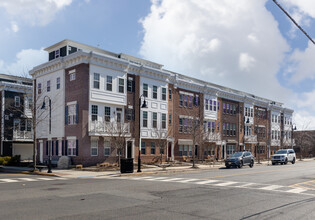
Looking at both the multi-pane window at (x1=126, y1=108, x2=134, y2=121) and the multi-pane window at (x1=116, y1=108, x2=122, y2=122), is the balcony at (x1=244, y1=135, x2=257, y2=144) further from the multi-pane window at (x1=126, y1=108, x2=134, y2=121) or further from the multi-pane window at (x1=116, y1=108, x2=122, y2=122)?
the multi-pane window at (x1=116, y1=108, x2=122, y2=122)

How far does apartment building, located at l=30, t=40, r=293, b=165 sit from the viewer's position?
A: 1299 inches

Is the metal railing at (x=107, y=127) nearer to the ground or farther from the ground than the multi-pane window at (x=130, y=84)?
nearer to the ground

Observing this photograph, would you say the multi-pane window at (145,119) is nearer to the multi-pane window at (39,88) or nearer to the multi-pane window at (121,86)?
the multi-pane window at (121,86)

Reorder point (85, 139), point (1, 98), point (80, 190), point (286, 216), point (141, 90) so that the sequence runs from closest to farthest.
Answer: point (286, 216), point (80, 190), point (85, 139), point (141, 90), point (1, 98)

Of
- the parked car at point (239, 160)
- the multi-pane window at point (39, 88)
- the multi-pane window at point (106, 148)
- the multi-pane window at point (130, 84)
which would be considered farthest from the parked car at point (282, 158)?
the multi-pane window at point (39, 88)

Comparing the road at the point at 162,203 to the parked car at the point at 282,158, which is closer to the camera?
the road at the point at 162,203

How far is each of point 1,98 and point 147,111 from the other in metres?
22.0

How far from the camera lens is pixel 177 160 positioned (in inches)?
1698

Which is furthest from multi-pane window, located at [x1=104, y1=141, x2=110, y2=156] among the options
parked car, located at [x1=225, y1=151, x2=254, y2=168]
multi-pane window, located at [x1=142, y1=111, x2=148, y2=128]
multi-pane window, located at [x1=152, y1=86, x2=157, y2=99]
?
parked car, located at [x1=225, y1=151, x2=254, y2=168]

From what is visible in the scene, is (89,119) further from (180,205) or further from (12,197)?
(180,205)

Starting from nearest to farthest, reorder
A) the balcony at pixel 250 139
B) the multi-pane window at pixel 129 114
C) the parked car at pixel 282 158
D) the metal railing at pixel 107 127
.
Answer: the metal railing at pixel 107 127 → the multi-pane window at pixel 129 114 → the parked car at pixel 282 158 → the balcony at pixel 250 139

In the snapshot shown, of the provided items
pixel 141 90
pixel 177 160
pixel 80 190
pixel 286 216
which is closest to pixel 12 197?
pixel 80 190

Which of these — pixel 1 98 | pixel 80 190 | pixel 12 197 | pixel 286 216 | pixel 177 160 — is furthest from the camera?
pixel 1 98

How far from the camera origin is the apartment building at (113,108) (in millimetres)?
33000
